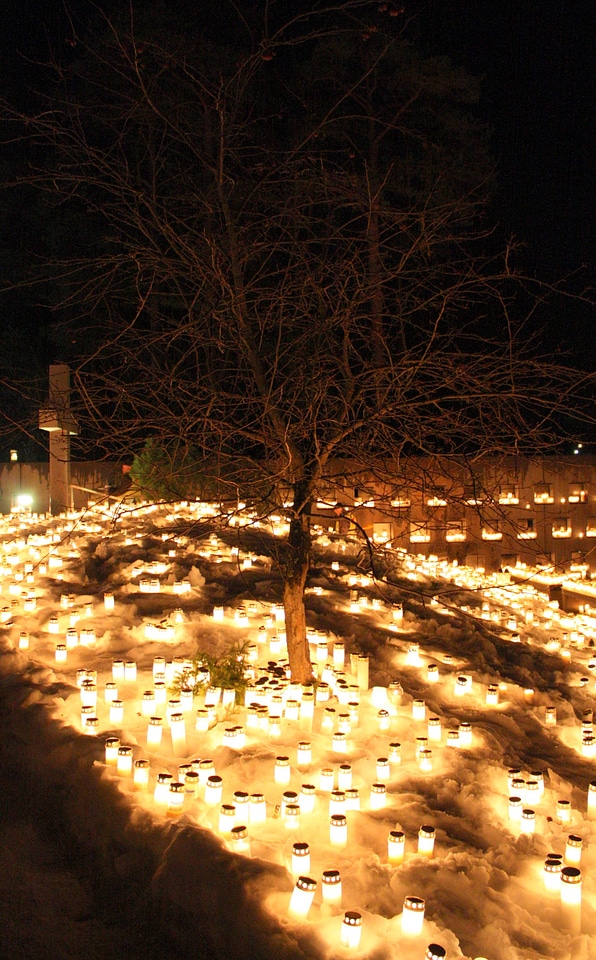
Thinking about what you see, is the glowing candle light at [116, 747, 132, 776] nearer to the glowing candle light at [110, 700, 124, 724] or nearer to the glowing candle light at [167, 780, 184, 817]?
the glowing candle light at [167, 780, 184, 817]

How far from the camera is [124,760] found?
3.83 metres

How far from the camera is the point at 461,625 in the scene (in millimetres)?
7172

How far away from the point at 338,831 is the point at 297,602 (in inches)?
71.8

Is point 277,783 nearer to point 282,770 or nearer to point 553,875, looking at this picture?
point 282,770

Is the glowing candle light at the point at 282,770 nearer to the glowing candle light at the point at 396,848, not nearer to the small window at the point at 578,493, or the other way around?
the glowing candle light at the point at 396,848

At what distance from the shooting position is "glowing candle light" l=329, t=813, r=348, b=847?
3.35m

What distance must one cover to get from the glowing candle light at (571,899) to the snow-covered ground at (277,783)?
0.01m

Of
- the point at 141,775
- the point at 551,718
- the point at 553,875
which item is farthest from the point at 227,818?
the point at 551,718

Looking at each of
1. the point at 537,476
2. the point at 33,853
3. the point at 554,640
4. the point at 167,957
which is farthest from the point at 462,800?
the point at 537,476

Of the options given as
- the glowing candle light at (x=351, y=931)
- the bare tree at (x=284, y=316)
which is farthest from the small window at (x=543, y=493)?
the glowing candle light at (x=351, y=931)

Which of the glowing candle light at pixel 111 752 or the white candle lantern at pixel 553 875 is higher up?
A: the glowing candle light at pixel 111 752

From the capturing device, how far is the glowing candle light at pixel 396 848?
322 cm

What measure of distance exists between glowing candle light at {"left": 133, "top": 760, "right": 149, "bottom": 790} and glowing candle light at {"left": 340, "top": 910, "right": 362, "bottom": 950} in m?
1.36

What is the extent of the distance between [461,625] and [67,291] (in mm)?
12048
